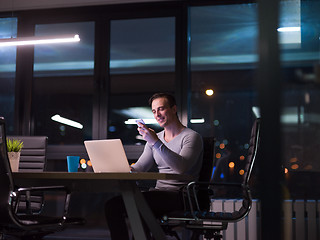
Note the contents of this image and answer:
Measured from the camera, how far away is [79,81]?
1028 cm

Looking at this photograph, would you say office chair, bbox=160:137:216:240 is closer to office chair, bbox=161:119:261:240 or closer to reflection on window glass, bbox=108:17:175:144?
office chair, bbox=161:119:261:240

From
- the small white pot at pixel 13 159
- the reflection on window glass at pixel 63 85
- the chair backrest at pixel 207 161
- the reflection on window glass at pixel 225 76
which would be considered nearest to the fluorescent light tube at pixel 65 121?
the reflection on window glass at pixel 63 85

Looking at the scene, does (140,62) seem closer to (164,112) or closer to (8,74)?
(8,74)

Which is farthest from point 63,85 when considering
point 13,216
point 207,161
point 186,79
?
point 13,216

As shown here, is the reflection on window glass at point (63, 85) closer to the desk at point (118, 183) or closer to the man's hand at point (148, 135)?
the man's hand at point (148, 135)

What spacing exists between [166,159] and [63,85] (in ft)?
26.4

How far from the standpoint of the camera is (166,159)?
2.74m

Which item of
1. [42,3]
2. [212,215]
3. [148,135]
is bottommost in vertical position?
[212,215]

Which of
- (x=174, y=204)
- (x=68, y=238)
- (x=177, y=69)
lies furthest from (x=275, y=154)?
(x=68, y=238)

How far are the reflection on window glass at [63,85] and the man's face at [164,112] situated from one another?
79.6 inches

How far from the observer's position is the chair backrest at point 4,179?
7.59 ft

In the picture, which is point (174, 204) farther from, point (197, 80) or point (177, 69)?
point (197, 80)

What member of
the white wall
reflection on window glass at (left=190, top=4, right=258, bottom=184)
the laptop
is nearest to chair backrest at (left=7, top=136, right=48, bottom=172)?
the laptop

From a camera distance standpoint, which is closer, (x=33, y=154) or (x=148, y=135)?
(x=148, y=135)
